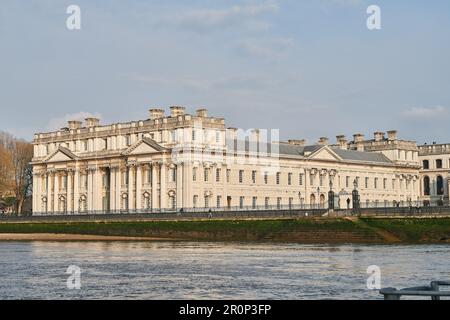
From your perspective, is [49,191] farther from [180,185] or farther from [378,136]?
[378,136]

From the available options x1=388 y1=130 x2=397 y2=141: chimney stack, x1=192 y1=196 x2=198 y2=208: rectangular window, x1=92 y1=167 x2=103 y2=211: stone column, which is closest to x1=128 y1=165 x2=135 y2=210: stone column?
x1=92 y1=167 x2=103 y2=211: stone column

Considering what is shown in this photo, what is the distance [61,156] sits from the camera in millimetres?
117438

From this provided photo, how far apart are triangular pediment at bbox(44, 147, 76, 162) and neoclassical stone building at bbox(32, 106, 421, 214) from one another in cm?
16

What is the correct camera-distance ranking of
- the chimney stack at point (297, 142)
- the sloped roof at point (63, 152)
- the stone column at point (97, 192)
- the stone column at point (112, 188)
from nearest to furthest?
the stone column at point (112, 188), the stone column at point (97, 192), the sloped roof at point (63, 152), the chimney stack at point (297, 142)

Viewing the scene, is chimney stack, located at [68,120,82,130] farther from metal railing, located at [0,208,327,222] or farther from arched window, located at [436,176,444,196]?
arched window, located at [436,176,444,196]

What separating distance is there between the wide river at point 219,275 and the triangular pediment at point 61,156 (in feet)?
235

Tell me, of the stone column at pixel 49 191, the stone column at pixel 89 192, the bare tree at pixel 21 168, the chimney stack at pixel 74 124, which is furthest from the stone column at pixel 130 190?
the bare tree at pixel 21 168

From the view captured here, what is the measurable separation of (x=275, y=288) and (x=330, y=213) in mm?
50402

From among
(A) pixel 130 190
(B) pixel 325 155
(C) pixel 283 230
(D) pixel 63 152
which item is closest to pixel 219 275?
(C) pixel 283 230

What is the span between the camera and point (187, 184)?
330ft

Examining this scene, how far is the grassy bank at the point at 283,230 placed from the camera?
213 feet

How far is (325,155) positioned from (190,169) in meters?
26.2

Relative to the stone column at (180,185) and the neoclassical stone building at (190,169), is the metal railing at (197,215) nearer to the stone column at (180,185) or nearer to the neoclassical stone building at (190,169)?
the stone column at (180,185)

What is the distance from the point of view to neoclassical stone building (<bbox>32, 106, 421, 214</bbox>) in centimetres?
10175
